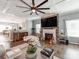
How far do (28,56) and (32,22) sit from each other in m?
9.96

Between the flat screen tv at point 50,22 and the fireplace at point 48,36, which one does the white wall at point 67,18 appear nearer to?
the flat screen tv at point 50,22

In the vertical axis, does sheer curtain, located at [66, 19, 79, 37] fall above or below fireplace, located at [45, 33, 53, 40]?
above

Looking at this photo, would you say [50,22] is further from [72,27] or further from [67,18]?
[72,27]

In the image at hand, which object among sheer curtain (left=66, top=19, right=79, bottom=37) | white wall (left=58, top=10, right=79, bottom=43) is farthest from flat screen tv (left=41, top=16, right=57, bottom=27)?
sheer curtain (left=66, top=19, right=79, bottom=37)

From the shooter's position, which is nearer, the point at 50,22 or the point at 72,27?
the point at 72,27

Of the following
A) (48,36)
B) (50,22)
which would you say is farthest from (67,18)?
(48,36)

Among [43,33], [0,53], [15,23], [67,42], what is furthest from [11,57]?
[15,23]

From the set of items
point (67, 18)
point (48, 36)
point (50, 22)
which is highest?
point (67, 18)

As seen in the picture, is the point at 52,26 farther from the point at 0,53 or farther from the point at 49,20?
the point at 0,53

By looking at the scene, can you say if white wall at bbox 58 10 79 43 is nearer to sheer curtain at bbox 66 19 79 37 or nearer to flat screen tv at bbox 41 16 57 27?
sheer curtain at bbox 66 19 79 37

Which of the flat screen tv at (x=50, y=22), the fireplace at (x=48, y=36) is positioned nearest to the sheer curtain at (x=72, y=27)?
the flat screen tv at (x=50, y=22)

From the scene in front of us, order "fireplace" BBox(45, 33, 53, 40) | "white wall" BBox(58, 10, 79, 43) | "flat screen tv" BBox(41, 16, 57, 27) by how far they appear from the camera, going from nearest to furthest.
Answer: "white wall" BBox(58, 10, 79, 43) < "flat screen tv" BBox(41, 16, 57, 27) < "fireplace" BBox(45, 33, 53, 40)

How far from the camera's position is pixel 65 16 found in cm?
745

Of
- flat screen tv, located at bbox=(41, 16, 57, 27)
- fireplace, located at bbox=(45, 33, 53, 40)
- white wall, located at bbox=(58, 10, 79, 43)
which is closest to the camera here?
white wall, located at bbox=(58, 10, 79, 43)
